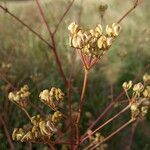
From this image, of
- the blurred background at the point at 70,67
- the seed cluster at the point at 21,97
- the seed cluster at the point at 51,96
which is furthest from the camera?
the blurred background at the point at 70,67

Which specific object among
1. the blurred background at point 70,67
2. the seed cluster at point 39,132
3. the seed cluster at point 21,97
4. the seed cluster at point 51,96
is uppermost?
the blurred background at point 70,67

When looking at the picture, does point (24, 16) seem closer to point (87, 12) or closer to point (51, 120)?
point (87, 12)

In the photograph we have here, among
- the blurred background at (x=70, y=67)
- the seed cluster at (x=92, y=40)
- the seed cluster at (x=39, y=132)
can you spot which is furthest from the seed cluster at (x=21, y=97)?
the blurred background at (x=70, y=67)

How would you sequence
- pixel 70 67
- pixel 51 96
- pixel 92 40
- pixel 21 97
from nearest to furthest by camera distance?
pixel 92 40, pixel 51 96, pixel 21 97, pixel 70 67

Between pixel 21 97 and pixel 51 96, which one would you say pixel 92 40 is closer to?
pixel 51 96

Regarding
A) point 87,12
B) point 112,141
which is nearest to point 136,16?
point 87,12

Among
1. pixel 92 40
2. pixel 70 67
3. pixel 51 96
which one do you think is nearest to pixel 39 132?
pixel 51 96

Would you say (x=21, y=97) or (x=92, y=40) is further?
(x=21, y=97)

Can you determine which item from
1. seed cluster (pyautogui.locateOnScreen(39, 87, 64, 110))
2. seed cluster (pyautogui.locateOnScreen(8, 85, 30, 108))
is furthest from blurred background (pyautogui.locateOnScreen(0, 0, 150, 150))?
seed cluster (pyautogui.locateOnScreen(39, 87, 64, 110))

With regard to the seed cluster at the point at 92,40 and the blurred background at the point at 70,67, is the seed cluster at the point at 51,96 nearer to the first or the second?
the seed cluster at the point at 92,40
